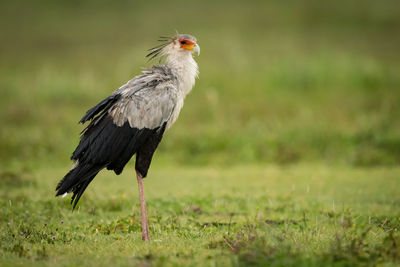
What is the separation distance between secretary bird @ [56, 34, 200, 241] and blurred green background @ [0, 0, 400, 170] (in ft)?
15.3

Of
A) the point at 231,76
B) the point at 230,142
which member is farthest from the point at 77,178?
the point at 231,76

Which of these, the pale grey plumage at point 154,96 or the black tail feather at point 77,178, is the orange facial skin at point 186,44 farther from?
the black tail feather at point 77,178

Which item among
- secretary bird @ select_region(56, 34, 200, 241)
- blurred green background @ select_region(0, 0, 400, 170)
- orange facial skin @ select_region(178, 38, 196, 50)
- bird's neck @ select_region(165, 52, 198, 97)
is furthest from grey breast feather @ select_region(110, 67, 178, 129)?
blurred green background @ select_region(0, 0, 400, 170)

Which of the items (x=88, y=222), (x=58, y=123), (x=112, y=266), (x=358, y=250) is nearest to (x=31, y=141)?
(x=58, y=123)

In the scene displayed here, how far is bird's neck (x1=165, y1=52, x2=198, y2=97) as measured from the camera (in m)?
6.07

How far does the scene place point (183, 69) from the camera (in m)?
6.12

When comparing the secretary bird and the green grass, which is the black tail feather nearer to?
the secretary bird

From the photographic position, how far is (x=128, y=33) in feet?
68.4

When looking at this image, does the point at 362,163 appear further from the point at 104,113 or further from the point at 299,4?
the point at 299,4

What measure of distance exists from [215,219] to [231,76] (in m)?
8.56

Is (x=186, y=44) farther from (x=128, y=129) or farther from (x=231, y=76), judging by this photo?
(x=231, y=76)

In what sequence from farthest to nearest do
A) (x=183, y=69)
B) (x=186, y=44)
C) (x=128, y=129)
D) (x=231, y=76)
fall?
1. (x=231, y=76)
2. (x=186, y=44)
3. (x=183, y=69)
4. (x=128, y=129)

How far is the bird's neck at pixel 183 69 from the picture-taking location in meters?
6.07

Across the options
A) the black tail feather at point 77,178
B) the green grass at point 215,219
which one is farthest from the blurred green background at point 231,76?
the black tail feather at point 77,178
